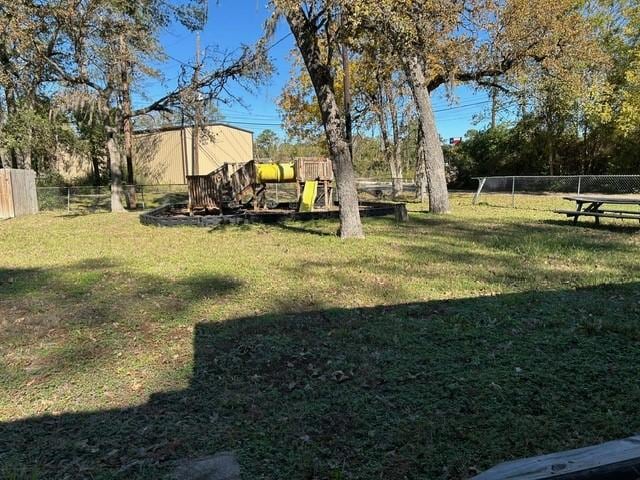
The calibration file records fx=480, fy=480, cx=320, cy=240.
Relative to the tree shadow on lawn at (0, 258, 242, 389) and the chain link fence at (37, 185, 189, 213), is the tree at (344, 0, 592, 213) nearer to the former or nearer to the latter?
the tree shadow on lawn at (0, 258, 242, 389)

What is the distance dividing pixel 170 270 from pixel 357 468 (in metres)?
5.31

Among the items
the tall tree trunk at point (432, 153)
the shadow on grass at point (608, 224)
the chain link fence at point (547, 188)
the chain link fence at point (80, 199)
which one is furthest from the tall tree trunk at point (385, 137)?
the shadow on grass at point (608, 224)

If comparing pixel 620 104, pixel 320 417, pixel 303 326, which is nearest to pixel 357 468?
pixel 320 417

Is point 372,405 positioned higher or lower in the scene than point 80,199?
lower

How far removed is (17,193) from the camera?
57.9ft

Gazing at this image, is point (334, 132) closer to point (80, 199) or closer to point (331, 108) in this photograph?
point (331, 108)

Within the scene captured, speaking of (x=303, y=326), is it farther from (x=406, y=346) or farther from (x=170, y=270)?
(x=170, y=270)

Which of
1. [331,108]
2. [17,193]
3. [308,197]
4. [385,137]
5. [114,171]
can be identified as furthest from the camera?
[385,137]

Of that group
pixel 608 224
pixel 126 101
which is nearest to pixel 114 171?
pixel 126 101

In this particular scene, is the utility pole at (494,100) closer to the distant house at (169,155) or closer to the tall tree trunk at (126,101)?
the tall tree trunk at (126,101)

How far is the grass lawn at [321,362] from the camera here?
2582 millimetres

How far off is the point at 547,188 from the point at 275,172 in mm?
13557

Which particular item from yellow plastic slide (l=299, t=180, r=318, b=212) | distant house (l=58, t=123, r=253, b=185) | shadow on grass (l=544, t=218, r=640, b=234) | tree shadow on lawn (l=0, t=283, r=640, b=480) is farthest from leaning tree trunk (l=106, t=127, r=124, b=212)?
distant house (l=58, t=123, r=253, b=185)

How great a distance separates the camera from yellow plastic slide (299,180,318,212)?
1423 centimetres
